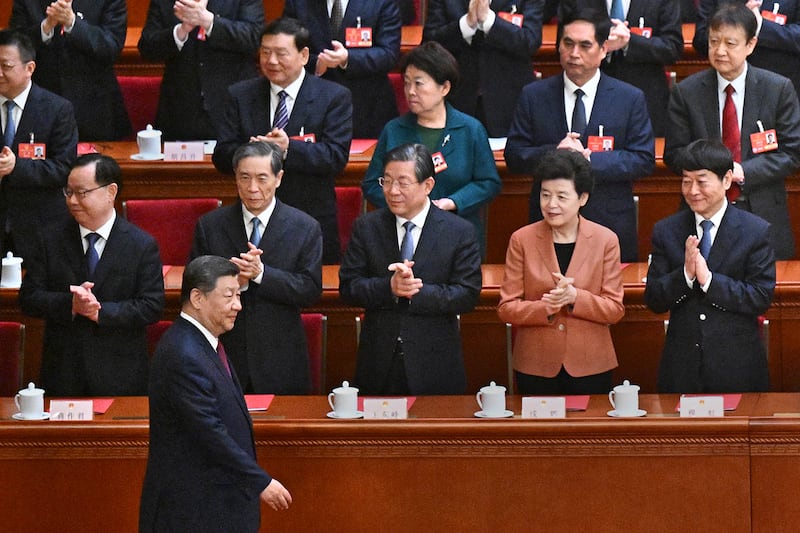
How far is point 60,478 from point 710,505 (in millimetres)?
1637

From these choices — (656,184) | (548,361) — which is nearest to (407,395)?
(548,361)

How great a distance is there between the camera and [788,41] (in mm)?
5453

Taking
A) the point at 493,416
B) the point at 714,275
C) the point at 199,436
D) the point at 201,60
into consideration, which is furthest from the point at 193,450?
the point at 201,60

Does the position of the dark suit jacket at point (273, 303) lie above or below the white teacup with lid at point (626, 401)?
above

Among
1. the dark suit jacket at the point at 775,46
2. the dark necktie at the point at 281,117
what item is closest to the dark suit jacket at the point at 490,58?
the dark suit jacket at the point at 775,46

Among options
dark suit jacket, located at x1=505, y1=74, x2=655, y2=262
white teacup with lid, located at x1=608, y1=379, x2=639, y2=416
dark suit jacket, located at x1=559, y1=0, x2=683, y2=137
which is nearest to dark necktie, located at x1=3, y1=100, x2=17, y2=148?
dark suit jacket, located at x1=505, y1=74, x2=655, y2=262

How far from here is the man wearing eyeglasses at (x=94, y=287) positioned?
446 centimetres

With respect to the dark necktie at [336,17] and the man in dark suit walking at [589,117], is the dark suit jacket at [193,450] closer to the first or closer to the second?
the man in dark suit walking at [589,117]

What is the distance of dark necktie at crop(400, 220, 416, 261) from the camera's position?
4.43 m

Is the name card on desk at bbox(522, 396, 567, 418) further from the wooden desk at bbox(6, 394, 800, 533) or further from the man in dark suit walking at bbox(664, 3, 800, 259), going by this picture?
the man in dark suit walking at bbox(664, 3, 800, 259)

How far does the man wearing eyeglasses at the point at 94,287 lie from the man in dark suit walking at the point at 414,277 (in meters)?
0.57

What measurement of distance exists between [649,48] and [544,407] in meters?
1.86

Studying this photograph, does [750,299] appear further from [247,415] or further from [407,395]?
[247,415]

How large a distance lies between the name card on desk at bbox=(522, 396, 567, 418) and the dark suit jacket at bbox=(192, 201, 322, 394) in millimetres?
721
